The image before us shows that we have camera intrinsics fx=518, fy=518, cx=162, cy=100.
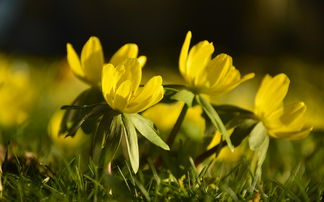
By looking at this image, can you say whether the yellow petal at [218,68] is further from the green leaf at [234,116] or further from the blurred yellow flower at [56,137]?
the blurred yellow flower at [56,137]

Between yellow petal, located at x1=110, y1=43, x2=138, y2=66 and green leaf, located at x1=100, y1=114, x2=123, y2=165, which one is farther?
yellow petal, located at x1=110, y1=43, x2=138, y2=66

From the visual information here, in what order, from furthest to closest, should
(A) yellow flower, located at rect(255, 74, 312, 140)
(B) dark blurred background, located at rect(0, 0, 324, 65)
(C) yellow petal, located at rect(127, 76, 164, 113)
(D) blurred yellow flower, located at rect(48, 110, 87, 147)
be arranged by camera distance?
→ 1. (B) dark blurred background, located at rect(0, 0, 324, 65)
2. (D) blurred yellow flower, located at rect(48, 110, 87, 147)
3. (A) yellow flower, located at rect(255, 74, 312, 140)
4. (C) yellow petal, located at rect(127, 76, 164, 113)

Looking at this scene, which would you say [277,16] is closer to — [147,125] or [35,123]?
[35,123]

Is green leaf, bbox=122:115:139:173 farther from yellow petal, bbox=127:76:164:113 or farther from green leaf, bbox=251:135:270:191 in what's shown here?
green leaf, bbox=251:135:270:191

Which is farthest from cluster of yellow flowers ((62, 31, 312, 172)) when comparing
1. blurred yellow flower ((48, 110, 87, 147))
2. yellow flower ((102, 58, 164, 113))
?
blurred yellow flower ((48, 110, 87, 147))

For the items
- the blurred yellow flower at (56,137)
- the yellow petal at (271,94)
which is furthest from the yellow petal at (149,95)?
the blurred yellow flower at (56,137)

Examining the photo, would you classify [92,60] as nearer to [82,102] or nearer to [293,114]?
[82,102]

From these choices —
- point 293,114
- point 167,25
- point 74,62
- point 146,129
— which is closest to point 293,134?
point 293,114

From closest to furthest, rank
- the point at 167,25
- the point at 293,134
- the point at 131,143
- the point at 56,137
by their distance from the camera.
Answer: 1. the point at 131,143
2. the point at 293,134
3. the point at 56,137
4. the point at 167,25
